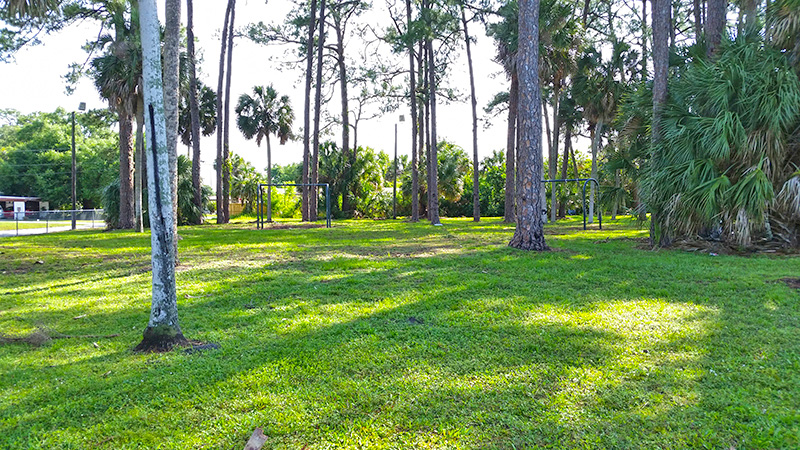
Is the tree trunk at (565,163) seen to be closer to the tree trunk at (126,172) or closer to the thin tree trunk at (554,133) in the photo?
the thin tree trunk at (554,133)

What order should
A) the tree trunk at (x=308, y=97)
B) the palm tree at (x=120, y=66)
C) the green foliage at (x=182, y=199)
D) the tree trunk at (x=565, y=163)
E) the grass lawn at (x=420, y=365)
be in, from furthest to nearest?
the tree trunk at (x=565, y=163) → the tree trunk at (x=308, y=97) → the green foliage at (x=182, y=199) → the palm tree at (x=120, y=66) → the grass lawn at (x=420, y=365)

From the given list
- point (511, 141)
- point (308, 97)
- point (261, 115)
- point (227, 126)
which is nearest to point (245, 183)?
point (261, 115)

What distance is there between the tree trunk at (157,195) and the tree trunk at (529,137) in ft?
24.9

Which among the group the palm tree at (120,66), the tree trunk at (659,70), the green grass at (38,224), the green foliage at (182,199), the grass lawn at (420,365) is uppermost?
the palm tree at (120,66)

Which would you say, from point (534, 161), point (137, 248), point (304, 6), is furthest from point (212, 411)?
point (304, 6)

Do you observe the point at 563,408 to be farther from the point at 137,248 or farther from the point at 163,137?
the point at 137,248

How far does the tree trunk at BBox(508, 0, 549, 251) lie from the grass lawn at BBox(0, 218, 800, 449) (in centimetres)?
324

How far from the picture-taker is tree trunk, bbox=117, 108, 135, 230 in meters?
18.4

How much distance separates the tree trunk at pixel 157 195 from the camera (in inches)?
141

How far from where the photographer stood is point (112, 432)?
2469mm

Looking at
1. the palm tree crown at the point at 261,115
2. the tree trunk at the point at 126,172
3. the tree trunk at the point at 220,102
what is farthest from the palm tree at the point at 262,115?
the tree trunk at the point at 126,172

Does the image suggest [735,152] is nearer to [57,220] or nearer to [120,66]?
[120,66]

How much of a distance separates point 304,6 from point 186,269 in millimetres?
20399

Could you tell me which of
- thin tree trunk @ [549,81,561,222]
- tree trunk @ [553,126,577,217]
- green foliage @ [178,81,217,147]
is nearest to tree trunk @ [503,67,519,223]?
thin tree trunk @ [549,81,561,222]
